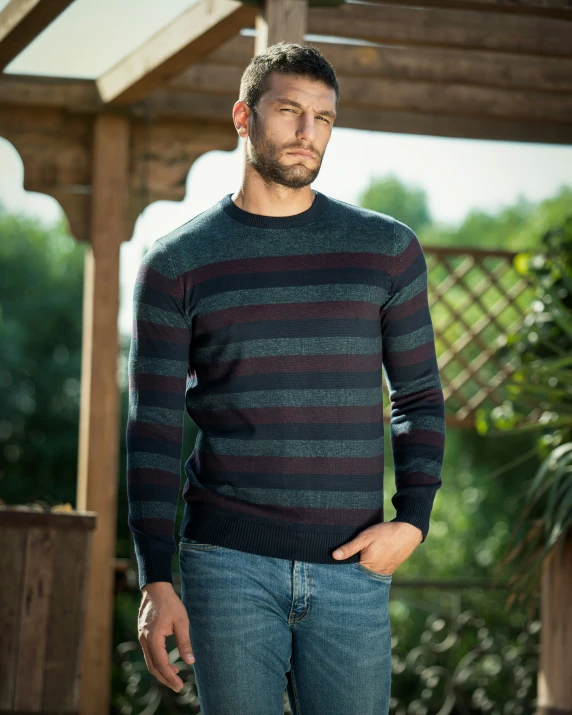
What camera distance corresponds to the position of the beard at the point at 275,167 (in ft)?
4.94

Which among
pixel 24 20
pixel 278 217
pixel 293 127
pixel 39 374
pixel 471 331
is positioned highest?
pixel 24 20

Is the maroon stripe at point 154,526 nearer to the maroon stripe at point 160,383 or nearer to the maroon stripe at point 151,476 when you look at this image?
the maroon stripe at point 151,476

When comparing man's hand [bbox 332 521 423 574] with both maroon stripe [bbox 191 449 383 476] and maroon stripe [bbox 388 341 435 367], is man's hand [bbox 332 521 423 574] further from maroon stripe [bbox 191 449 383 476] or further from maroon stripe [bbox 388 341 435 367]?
maroon stripe [bbox 388 341 435 367]

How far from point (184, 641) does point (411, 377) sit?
511mm

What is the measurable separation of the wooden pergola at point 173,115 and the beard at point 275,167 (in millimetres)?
1840

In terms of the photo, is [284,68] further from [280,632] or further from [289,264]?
[280,632]

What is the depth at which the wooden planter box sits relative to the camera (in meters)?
2.75

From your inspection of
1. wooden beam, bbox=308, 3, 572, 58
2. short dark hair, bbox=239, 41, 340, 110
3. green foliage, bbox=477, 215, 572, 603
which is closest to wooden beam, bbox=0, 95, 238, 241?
wooden beam, bbox=308, 3, 572, 58

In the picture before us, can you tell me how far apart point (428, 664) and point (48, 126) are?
5.43m

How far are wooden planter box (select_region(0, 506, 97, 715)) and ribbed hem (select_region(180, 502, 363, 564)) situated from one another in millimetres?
1465

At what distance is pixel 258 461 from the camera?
1.42 meters

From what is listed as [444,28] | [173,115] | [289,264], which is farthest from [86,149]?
[289,264]

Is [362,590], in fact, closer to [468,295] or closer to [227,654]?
[227,654]

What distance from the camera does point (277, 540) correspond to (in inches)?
55.3
